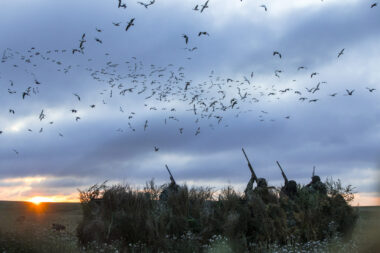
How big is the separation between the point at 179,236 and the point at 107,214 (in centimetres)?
358

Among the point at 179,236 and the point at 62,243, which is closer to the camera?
the point at 62,243

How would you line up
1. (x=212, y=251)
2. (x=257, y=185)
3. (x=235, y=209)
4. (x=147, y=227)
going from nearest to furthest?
(x=212, y=251) < (x=147, y=227) < (x=235, y=209) < (x=257, y=185)

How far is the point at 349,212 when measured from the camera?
22828 mm

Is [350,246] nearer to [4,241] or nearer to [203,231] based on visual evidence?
[203,231]

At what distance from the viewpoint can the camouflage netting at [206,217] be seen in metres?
20.1

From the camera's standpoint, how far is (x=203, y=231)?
20.4 m

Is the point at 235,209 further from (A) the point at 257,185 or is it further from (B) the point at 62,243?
(B) the point at 62,243

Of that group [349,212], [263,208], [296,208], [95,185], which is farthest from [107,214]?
[349,212]

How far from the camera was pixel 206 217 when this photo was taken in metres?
20.8

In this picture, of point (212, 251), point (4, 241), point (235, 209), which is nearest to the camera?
point (4, 241)

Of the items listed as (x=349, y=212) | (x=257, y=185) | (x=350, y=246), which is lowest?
(x=350, y=246)

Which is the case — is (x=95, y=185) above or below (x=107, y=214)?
above

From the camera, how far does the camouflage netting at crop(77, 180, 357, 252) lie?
20094mm

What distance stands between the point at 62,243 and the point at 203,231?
21.4ft
